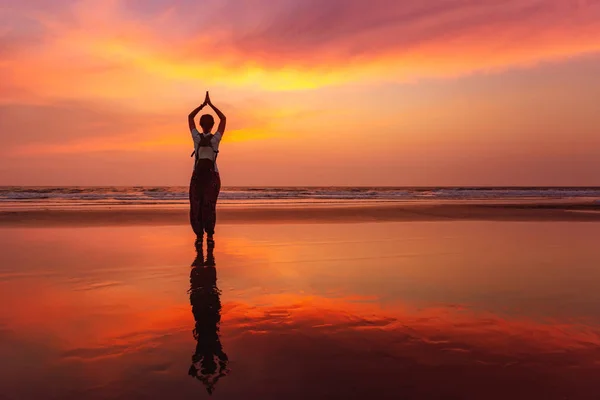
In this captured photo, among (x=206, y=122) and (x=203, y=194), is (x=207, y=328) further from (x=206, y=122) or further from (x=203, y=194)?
(x=206, y=122)

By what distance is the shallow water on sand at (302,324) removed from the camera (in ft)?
11.0

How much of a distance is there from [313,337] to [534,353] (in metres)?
1.95

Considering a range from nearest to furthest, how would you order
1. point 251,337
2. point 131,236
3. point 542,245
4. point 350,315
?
point 251,337 < point 350,315 < point 542,245 < point 131,236

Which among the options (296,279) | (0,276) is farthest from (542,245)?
(0,276)

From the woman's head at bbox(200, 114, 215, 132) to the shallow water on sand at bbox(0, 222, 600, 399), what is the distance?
2.64m

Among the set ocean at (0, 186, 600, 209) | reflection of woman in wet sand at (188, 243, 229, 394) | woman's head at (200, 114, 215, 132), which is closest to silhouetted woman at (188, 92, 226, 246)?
woman's head at (200, 114, 215, 132)

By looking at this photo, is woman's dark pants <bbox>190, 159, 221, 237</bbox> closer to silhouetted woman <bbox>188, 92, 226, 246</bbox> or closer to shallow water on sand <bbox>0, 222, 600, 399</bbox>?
silhouetted woman <bbox>188, 92, 226, 246</bbox>

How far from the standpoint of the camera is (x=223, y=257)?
9344 mm

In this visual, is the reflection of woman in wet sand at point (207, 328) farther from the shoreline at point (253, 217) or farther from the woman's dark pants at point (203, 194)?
the shoreline at point (253, 217)

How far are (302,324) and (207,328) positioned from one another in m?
0.98

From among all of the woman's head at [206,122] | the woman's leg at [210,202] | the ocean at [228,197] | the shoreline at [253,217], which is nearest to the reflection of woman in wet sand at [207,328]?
the woman's leg at [210,202]

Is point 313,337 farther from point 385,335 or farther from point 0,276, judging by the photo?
point 0,276

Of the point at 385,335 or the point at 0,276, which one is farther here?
the point at 0,276

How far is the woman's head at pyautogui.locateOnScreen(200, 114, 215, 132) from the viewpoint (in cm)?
945
